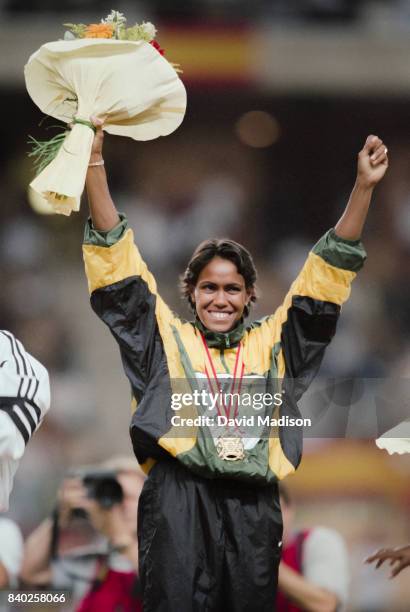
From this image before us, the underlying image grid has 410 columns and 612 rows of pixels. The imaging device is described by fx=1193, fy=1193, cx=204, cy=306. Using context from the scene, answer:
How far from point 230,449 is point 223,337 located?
292 millimetres

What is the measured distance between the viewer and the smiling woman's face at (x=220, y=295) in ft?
9.61

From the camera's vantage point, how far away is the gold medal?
9.04 ft

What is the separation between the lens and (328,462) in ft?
12.1

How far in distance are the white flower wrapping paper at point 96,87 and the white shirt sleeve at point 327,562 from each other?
1422 mm

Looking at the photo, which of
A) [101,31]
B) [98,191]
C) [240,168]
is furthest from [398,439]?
[240,168]

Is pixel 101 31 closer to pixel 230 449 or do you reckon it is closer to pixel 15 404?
pixel 15 404

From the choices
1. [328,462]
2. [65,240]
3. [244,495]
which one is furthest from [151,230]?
[244,495]

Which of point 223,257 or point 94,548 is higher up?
point 223,257

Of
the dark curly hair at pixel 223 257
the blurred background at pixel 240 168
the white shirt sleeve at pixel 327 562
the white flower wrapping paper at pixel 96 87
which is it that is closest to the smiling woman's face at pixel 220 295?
the dark curly hair at pixel 223 257

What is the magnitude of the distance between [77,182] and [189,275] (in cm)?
44

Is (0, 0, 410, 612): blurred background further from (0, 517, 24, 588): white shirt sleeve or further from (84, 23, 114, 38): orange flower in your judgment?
(84, 23, 114, 38): orange flower

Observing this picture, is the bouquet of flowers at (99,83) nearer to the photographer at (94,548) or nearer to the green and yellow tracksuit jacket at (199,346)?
the green and yellow tracksuit jacket at (199,346)

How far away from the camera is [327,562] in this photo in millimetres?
3615

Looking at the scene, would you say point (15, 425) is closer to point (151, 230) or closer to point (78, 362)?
point (78, 362)
